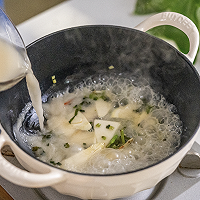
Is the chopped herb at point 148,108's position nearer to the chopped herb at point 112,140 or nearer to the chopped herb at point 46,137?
the chopped herb at point 112,140

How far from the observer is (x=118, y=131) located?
2.32 feet

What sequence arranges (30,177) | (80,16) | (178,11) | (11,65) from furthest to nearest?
(80,16), (178,11), (11,65), (30,177)

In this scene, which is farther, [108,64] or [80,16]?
[80,16]

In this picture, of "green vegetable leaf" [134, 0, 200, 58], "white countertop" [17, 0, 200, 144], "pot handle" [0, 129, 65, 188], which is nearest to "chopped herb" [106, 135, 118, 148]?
"pot handle" [0, 129, 65, 188]

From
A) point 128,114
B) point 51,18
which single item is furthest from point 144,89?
point 51,18

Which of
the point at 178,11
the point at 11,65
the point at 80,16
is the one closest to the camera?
the point at 11,65

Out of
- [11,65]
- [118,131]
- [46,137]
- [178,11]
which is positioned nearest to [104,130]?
[118,131]

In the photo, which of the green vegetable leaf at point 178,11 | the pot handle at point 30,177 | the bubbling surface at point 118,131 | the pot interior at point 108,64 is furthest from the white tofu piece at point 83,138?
A: the green vegetable leaf at point 178,11

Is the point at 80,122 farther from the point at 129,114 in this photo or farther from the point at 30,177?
the point at 30,177

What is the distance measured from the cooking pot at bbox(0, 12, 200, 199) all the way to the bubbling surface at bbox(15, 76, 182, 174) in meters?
0.03

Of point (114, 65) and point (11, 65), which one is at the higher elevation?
point (11, 65)

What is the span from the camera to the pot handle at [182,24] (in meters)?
0.65

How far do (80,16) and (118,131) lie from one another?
1.90 feet

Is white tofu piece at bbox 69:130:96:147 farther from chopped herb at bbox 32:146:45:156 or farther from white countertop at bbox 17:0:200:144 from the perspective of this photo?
white countertop at bbox 17:0:200:144
